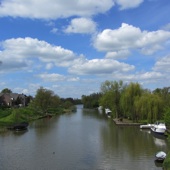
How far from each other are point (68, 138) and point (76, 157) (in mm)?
14710

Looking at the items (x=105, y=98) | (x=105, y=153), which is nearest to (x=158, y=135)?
(x=105, y=153)

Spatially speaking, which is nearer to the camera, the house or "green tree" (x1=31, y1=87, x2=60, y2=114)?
"green tree" (x1=31, y1=87, x2=60, y2=114)

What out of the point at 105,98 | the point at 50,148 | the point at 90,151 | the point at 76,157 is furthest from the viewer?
the point at 105,98

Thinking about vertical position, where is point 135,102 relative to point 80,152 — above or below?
above

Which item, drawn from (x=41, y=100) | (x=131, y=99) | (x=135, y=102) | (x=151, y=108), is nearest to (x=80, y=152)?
(x=151, y=108)

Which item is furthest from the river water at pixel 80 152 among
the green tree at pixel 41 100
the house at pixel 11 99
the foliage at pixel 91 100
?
the foliage at pixel 91 100

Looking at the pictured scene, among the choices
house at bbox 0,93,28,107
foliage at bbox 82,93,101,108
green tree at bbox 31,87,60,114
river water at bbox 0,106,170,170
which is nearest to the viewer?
river water at bbox 0,106,170,170

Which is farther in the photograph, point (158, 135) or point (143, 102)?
point (143, 102)

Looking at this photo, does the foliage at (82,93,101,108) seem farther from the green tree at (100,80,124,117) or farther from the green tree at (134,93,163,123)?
the green tree at (134,93,163,123)

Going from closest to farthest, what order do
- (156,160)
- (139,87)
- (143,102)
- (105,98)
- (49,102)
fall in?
(156,160)
(143,102)
(139,87)
(105,98)
(49,102)

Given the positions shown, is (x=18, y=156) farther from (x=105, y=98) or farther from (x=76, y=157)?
(x=105, y=98)

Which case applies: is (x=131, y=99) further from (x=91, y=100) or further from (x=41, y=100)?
(x=91, y=100)

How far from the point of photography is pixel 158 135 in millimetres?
49250

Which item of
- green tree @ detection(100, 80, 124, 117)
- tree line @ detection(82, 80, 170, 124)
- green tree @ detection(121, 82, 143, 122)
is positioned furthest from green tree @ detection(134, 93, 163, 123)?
green tree @ detection(100, 80, 124, 117)
